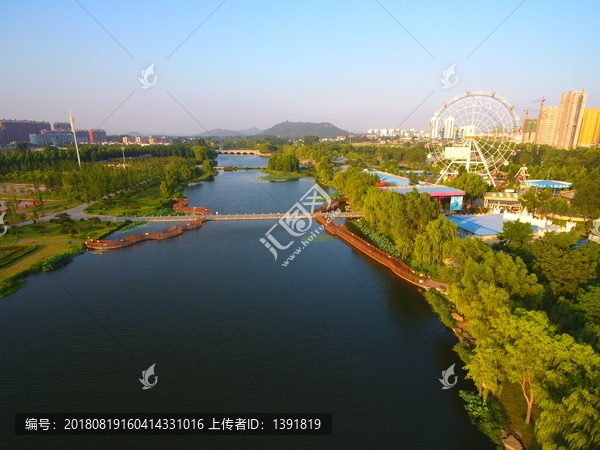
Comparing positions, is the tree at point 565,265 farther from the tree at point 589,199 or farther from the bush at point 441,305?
the tree at point 589,199

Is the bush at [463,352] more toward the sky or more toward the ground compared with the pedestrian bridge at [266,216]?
more toward the ground

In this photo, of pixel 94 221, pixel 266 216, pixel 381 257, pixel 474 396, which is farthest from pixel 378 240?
pixel 94 221

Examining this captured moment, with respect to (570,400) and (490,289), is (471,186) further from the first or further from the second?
(570,400)

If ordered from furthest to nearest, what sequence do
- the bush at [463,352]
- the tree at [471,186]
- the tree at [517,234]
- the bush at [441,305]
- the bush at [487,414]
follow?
the tree at [471,186]
the tree at [517,234]
the bush at [441,305]
the bush at [463,352]
the bush at [487,414]

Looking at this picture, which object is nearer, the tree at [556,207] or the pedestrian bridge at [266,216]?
the tree at [556,207]

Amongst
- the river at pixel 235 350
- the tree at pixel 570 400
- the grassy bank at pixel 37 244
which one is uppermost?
the tree at pixel 570 400

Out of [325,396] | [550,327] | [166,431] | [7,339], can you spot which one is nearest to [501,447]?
[550,327]

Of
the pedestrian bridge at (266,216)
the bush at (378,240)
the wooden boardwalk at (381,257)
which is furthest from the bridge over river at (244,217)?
the bush at (378,240)
